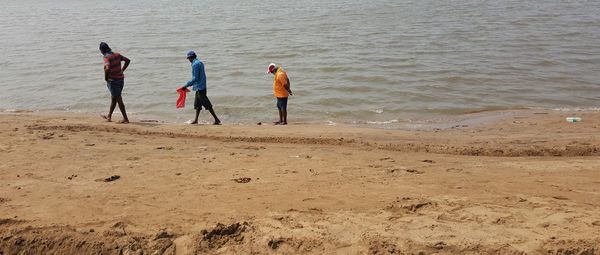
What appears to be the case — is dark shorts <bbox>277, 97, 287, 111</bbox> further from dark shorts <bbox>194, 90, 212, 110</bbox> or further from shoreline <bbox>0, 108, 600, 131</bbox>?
dark shorts <bbox>194, 90, 212, 110</bbox>

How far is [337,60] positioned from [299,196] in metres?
11.9

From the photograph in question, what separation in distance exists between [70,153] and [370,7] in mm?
25518

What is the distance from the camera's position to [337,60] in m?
16.8

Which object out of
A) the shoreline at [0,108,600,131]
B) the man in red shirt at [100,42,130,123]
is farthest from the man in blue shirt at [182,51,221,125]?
the man in red shirt at [100,42,130,123]

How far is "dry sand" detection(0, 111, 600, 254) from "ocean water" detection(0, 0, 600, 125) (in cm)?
410

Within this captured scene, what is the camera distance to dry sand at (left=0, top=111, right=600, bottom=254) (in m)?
4.25

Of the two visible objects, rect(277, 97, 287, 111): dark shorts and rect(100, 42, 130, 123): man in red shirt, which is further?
rect(277, 97, 287, 111): dark shorts

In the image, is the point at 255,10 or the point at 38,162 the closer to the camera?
the point at 38,162

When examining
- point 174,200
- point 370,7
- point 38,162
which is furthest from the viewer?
point 370,7

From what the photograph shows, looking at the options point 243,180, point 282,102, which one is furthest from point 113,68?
point 243,180

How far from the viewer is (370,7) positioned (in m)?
30.6

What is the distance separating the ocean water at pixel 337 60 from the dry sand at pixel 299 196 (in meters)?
4.10

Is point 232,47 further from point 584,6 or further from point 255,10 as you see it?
point 584,6

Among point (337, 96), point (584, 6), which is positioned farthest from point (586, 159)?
point (584, 6)
